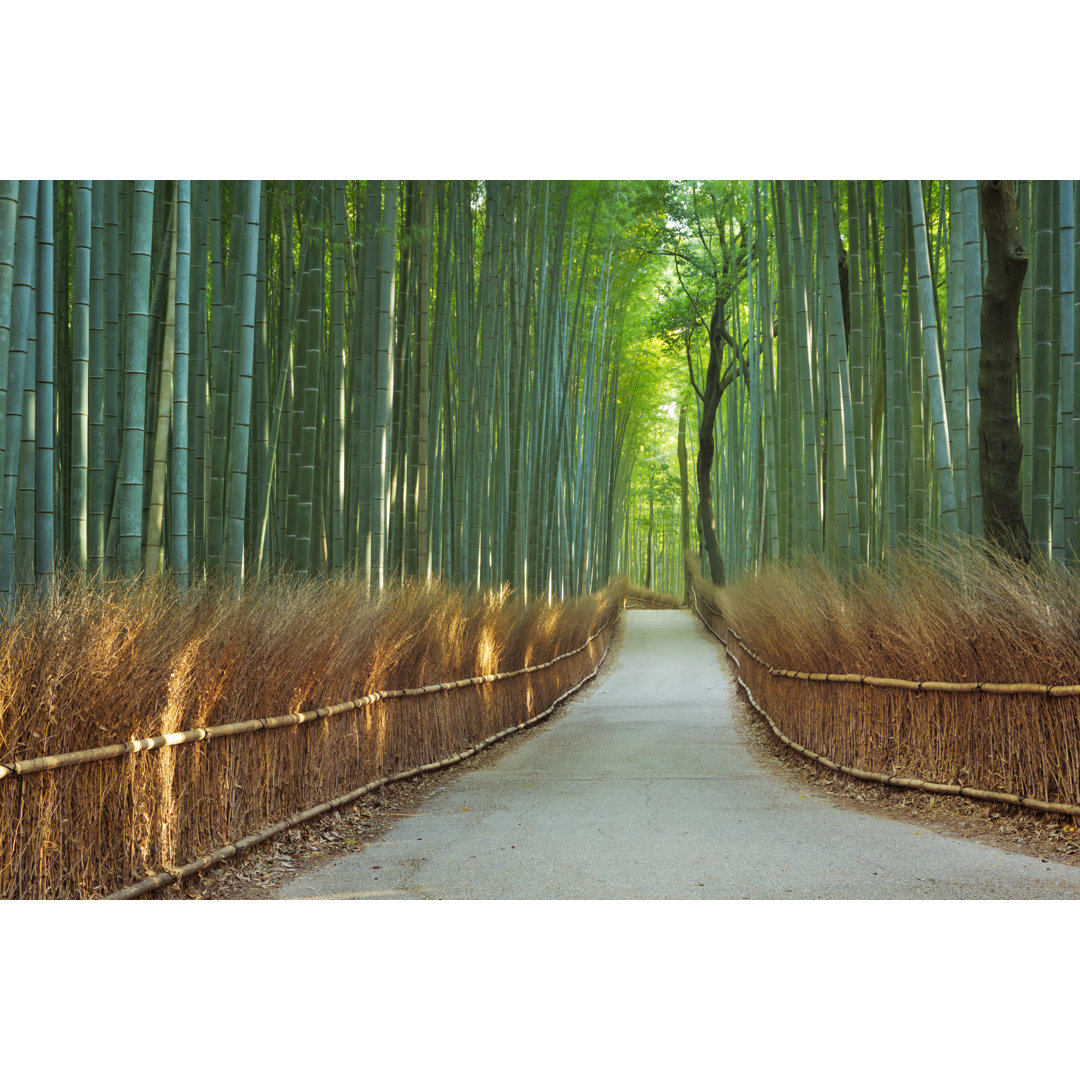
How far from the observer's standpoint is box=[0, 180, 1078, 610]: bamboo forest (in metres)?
3.63

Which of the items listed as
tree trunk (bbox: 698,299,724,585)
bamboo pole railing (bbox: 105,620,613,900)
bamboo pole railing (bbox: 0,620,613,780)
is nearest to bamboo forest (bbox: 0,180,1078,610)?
bamboo pole railing (bbox: 0,620,613,780)

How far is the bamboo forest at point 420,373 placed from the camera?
363 centimetres

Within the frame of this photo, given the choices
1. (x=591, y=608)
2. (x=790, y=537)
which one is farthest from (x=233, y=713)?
(x=591, y=608)

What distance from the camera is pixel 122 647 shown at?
99.3 inches

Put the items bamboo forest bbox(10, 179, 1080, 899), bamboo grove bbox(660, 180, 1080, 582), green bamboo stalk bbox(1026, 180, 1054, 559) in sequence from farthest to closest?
green bamboo stalk bbox(1026, 180, 1054, 559) → bamboo grove bbox(660, 180, 1080, 582) → bamboo forest bbox(10, 179, 1080, 899)

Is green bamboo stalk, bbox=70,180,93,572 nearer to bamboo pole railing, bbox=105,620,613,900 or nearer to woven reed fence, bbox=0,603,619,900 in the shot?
woven reed fence, bbox=0,603,619,900

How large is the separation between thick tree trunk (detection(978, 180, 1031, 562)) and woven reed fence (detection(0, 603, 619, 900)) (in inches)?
103

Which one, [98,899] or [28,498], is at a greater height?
[28,498]

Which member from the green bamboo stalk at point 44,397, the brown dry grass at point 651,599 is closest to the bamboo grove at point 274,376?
the green bamboo stalk at point 44,397

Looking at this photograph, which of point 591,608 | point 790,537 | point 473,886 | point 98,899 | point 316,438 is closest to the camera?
point 98,899

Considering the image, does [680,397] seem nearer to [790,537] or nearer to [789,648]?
[790,537]

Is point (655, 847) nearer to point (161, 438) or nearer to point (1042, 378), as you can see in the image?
point (161, 438)

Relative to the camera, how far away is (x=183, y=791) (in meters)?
2.78

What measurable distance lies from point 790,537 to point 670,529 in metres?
26.9
